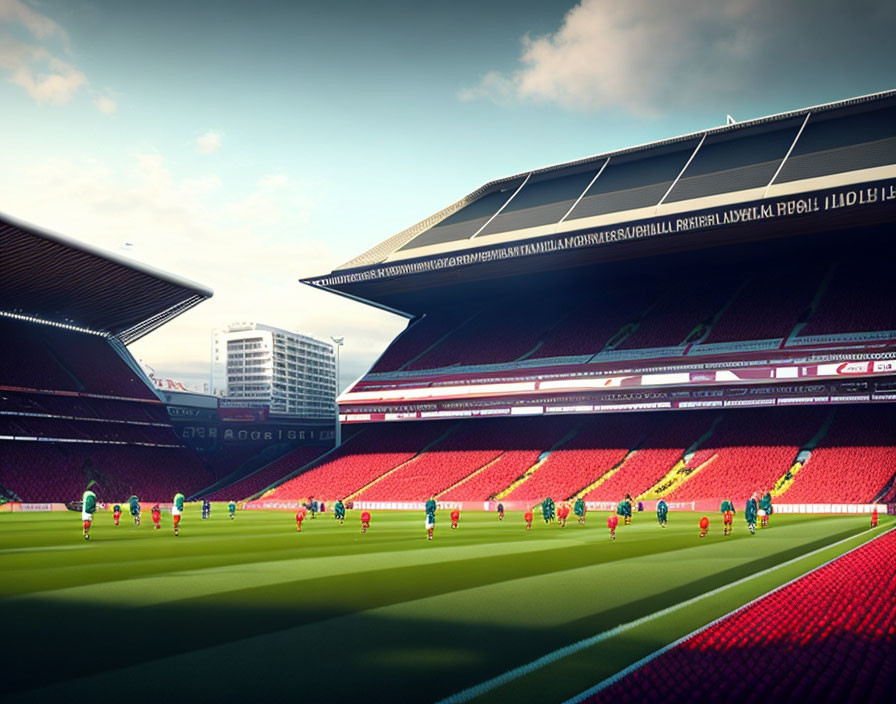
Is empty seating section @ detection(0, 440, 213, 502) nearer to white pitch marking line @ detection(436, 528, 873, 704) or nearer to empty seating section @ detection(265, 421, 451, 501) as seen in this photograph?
empty seating section @ detection(265, 421, 451, 501)

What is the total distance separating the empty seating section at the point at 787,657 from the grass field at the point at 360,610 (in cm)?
59

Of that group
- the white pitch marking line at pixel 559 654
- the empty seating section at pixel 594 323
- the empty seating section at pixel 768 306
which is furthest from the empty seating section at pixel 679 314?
the white pitch marking line at pixel 559 654

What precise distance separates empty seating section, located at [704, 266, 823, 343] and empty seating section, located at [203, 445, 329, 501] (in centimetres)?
3959

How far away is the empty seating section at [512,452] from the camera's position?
54906 mm

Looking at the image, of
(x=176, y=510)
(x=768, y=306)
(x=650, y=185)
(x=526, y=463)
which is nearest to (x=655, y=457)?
(x=526, y=463)

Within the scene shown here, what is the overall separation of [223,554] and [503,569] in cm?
886

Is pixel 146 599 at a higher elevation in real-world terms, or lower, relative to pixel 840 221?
lower

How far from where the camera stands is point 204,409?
78.3 m

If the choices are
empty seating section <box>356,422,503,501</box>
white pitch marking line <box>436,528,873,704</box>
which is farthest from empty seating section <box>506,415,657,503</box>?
white pitch marking line <box>436,528,873,704</box>

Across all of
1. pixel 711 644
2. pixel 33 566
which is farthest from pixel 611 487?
pixel 711 644

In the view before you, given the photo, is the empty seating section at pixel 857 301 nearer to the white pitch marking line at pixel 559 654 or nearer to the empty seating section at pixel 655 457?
the empty seating section at pixel 655 457

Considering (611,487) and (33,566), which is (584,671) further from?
(611,487)

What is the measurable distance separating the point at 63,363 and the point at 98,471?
36.1 feet

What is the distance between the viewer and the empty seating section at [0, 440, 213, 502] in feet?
188
